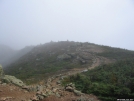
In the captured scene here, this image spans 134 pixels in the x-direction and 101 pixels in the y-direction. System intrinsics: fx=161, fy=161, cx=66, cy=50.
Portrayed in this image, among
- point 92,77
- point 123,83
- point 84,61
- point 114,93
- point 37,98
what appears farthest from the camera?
point 84,61

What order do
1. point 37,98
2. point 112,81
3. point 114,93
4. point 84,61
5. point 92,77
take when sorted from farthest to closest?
point 84,61, point 92,77, point 112,81, point 114,93, point 37,98

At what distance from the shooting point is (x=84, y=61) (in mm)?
35500

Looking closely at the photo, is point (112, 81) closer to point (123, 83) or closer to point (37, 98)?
point (123, 83)

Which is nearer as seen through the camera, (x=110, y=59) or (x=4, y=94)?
(x=4, y=94)

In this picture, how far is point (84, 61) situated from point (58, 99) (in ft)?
76.0

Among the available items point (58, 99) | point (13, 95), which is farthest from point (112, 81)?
point (13, 95)

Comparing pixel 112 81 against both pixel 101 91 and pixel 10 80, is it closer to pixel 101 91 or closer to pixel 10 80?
pixel 101 91

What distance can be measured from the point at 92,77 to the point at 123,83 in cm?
419

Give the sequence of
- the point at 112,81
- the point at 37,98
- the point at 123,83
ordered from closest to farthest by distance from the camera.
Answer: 1. the point at 37,98
2. the point at 123,83
3. the point at 112,81

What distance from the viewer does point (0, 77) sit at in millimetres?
16875

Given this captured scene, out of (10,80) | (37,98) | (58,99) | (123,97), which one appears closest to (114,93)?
(123,97)

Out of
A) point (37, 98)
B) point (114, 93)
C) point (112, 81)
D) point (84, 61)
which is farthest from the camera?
point (84, 61)

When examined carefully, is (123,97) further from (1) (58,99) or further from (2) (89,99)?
(1) (58,99)

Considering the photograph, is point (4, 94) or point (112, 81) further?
point (112, 81)
